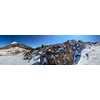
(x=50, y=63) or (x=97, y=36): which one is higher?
(x=97, y=36)

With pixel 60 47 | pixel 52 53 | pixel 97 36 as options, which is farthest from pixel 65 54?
pixel 97 36

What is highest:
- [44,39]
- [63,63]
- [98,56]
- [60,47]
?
[44,39]

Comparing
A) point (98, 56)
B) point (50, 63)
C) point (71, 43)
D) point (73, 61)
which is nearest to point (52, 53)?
point (50, 63)

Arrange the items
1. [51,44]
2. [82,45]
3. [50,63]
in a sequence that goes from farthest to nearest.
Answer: [82,45], [51,44], [50,63]

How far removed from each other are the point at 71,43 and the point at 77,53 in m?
0.61

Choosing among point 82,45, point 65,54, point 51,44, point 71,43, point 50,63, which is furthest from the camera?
point 82,45

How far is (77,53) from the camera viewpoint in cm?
233

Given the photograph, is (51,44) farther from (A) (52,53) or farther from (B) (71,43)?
(B) (71,43)

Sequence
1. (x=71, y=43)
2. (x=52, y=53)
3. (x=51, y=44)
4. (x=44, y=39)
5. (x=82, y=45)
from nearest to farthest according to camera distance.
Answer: (x=52, y=53) < (x=44, y=39) < (x=51, y=44) < (x=71, y=43) < (x=82, y=45)

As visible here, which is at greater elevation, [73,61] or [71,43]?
[71,43]

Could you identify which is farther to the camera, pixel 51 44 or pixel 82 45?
pixel 82 45
